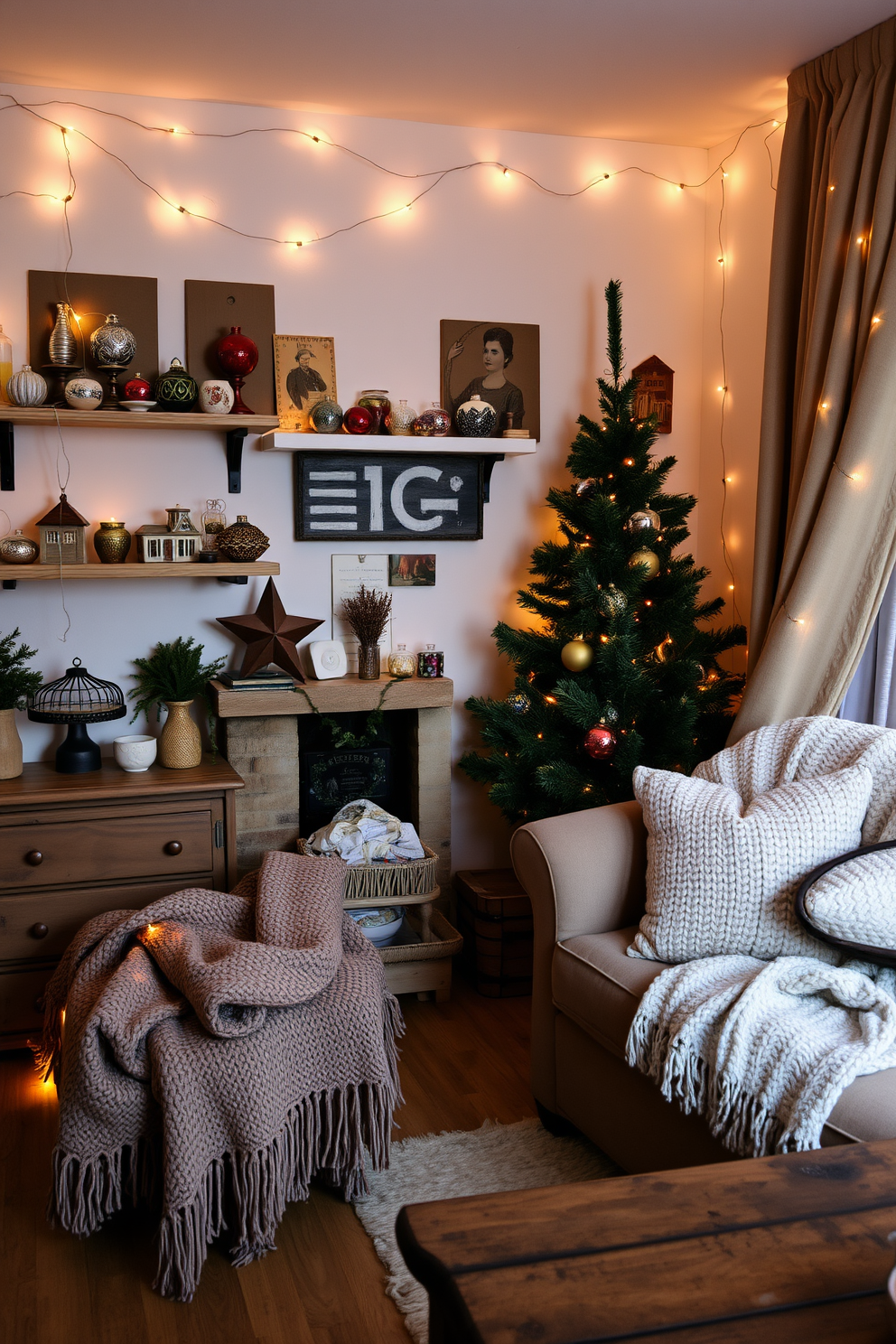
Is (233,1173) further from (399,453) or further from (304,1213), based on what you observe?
(399,453)

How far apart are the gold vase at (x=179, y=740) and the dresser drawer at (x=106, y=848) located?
20 cm

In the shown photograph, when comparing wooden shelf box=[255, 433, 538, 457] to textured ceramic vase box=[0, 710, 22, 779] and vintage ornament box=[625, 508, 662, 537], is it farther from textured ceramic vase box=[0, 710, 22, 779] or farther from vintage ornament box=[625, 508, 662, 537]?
textured ceramic vase box=[0, 710, 22, 779]

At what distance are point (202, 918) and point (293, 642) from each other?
0.94m

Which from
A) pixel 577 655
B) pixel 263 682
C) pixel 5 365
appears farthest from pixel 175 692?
pixel 577 655

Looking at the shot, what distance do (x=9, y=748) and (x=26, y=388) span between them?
0.92 meters

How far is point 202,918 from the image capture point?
229 cm

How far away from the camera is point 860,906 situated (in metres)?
1.85

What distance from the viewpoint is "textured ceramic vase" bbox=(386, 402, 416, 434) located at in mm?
3053

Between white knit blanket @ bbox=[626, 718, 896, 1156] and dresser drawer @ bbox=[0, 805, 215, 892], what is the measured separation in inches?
51.6

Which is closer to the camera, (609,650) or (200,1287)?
(200,1287)

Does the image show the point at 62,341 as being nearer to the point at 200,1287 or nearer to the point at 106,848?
the point at 106,848

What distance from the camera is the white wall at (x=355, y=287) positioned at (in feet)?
9.42

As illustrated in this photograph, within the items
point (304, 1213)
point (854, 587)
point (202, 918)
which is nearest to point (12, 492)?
point (202, 918)

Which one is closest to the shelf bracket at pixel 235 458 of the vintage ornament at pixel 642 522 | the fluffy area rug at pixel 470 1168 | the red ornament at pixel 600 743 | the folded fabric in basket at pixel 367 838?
the folded fabric in basket at pixel 367 838
